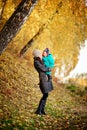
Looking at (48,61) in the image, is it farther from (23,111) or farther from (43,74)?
(23,111)

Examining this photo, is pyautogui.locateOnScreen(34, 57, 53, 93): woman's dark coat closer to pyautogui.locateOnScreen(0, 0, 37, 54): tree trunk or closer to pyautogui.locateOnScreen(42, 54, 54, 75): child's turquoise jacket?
pyautogui.locateOnScreen(42, 54, 54, 75): child's turquoise jacket

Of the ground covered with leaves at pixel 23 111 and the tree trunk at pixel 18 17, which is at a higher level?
the tree trunk at pixel 18 17

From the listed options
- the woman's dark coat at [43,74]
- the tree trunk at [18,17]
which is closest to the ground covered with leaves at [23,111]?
the woman's dark coat at [43,74]

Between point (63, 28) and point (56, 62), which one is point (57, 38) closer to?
point (63, 28)

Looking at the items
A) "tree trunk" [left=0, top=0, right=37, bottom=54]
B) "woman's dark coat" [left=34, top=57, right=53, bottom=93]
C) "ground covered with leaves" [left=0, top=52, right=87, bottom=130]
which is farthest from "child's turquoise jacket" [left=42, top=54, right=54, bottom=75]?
"tree trunk" [left=0, top=0, right=37, bottom=54]

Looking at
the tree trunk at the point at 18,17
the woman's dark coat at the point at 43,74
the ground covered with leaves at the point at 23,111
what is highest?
the tree trunk at the point at 18,17

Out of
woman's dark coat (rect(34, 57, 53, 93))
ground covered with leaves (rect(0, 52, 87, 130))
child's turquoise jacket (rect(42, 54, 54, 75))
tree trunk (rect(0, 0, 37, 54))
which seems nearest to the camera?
ground covered with leaves (rect(0, 52, 87, 130))

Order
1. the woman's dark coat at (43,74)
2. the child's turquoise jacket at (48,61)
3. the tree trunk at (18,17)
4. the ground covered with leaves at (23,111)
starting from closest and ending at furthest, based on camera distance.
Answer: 1. the ground covered with leaves at (23,111)
2. the woman's dark coat at (43,74)
3. the child's turquoise jacket at (48,61)
4. the tree trunk at (18,17)

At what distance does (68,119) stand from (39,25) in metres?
9.90

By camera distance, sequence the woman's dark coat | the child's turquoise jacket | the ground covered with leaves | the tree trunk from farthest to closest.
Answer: the tree trunk → the child's turquoise jacket → the woman's dark coat → the ground covered with leaves

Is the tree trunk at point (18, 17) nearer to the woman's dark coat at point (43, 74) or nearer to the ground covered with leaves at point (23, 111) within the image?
the woman's dark coat at point (43, 74)

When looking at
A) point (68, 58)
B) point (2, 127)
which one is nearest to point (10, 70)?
point (2, 127)

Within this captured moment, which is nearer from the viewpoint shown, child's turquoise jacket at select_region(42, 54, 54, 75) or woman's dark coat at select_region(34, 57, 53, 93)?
woman's dark coat at select_region(34, 57, 53, 93)

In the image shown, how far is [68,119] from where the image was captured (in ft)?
33.3
